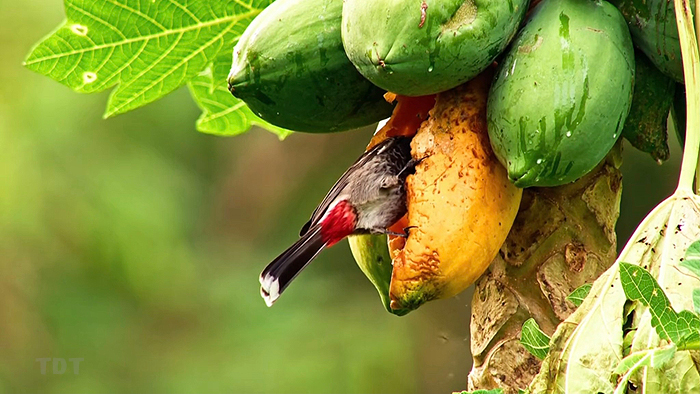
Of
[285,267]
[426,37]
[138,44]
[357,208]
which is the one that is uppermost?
[426,37]

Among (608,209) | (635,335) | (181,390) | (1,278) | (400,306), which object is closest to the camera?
(635,335)

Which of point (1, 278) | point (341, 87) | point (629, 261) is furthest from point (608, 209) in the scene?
point (1, 278)

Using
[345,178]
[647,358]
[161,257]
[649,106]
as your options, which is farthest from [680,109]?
[161,257]

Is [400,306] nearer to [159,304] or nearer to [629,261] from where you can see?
[629,261]

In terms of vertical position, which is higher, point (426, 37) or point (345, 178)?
point (426, 37)

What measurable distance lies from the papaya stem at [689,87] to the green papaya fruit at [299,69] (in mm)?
412

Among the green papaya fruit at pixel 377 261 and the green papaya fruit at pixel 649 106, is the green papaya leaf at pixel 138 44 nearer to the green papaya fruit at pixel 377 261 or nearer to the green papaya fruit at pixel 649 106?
the green papaya fruit at pixel 377 261

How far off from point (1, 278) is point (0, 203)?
41 cm

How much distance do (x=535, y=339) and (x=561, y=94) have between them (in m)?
0.30

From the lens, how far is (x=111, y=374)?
4.14 meters

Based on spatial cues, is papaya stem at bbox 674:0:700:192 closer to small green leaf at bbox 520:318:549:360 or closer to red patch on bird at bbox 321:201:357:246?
small green leaf at bbox 520:318:549:360

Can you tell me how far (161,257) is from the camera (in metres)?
3.98

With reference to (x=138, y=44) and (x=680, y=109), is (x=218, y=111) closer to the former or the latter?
(x=138, y=44)

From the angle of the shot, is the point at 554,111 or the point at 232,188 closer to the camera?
the point at 554,111
